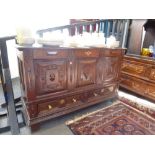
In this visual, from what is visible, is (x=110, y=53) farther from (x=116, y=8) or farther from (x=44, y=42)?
(x=116, y=8)

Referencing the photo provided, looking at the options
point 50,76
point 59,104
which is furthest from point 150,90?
point 50,76

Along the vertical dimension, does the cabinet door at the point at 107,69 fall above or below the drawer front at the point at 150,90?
above

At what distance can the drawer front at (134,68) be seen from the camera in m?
2.32

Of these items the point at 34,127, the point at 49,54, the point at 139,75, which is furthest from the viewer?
the point at 139,75

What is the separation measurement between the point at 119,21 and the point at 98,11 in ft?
7.01


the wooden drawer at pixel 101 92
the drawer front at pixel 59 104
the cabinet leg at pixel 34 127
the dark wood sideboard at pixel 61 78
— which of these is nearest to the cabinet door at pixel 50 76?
the dark wood sideboard at pixel 61 78

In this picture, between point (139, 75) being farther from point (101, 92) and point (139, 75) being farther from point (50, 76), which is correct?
point (50, 76)

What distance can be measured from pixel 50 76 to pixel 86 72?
0.50m

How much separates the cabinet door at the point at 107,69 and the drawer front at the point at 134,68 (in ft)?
1.59

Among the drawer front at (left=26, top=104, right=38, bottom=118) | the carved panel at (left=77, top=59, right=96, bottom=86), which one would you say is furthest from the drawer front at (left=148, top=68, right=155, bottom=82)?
the drawer front at (left=26, top=104, right=38, bottom=118)

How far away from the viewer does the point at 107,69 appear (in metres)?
1.96

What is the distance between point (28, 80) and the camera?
51.3 inches

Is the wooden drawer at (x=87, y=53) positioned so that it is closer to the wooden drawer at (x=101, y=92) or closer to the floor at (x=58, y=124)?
the wooden drawer at (x=101, y=92)
